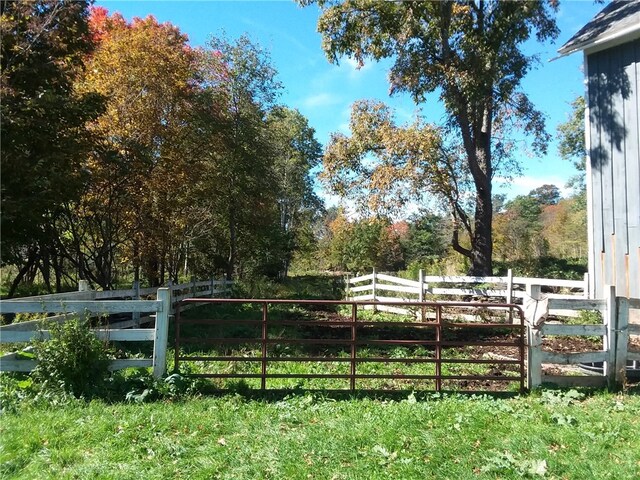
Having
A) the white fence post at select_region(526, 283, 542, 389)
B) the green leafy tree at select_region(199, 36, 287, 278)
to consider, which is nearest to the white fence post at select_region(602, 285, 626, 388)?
the white fence post at select_region(526, 283, 542, 389)

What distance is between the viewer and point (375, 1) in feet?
52.6

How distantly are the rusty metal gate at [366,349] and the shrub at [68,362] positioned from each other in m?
1.03

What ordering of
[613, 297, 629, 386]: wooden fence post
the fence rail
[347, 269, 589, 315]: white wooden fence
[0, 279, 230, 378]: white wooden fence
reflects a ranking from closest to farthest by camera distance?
1. [0, 279, 230, 378]: white wooden fence
2. the fence rail
3. [613, 297, 629, 386]: wooden fence post
4. [347, 269, 589, 315]: white wooden fence

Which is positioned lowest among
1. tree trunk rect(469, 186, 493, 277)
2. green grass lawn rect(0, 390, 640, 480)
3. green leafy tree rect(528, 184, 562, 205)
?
green grass lawn rect(0, 390, 640, 480)

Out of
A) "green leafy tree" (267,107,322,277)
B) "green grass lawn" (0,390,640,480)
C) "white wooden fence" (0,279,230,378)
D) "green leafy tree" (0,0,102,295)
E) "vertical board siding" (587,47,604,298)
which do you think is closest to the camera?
"green grass lawn" (0,390,640,480)

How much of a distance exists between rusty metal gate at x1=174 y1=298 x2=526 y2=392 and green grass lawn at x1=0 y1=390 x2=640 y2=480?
605mm

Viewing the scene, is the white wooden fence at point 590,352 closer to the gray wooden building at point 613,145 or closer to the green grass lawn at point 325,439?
the green grass lawn at point 325,439

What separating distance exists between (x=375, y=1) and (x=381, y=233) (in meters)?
28.0

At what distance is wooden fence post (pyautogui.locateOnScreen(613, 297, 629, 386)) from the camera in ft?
21.0

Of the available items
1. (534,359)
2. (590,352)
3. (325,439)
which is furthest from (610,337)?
(325,439)

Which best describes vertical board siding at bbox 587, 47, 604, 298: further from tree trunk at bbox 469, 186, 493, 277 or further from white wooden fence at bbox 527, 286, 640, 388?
tree trunk at bbox 469, 186, 493, 277

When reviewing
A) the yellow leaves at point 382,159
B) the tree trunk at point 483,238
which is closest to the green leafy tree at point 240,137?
the yellow leaves at point 382,159

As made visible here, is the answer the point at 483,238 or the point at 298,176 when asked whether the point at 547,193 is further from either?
the point at 483,238

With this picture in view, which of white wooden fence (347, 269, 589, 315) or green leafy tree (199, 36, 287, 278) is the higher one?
green leafy tree (199, 36, 287, 278)
